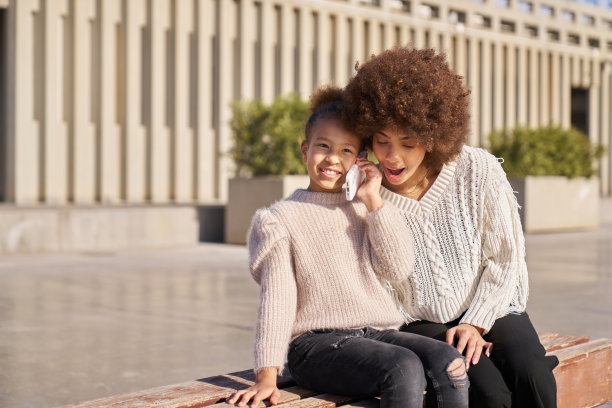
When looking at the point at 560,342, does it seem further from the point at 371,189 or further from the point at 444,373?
the point at 371,189

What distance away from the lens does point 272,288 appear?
102 inches

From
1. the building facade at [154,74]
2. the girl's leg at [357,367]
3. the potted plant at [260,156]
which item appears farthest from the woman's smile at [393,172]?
the building facade at [154,74]

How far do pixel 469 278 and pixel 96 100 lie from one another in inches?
545

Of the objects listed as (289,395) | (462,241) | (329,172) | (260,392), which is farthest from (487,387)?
(329,172)

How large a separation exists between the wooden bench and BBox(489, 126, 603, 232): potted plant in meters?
11.4

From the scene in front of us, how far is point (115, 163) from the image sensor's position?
→ 623 inches

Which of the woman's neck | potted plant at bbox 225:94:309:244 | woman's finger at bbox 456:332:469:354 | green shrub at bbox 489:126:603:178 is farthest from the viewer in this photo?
green shrub at bbox 489:126:603:178

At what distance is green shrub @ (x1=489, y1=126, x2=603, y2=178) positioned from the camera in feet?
49.9

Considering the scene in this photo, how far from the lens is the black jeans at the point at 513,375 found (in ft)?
8.63

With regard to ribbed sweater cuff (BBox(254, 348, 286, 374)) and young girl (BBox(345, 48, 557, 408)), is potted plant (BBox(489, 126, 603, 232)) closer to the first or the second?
young girl (BBox(345, 48, 557, 408))

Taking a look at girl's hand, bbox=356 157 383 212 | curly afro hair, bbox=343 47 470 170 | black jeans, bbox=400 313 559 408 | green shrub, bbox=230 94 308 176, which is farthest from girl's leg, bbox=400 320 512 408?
green shrub, bbox=230 94 308 176

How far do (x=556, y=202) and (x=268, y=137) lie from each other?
6.00 meters

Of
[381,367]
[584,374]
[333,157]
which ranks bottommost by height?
[584,374]

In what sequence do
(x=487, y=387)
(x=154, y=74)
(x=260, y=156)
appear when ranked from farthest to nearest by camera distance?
1. (x=154, y=74)
2. (x=260, y=156)
3. (x=487, y=387)
